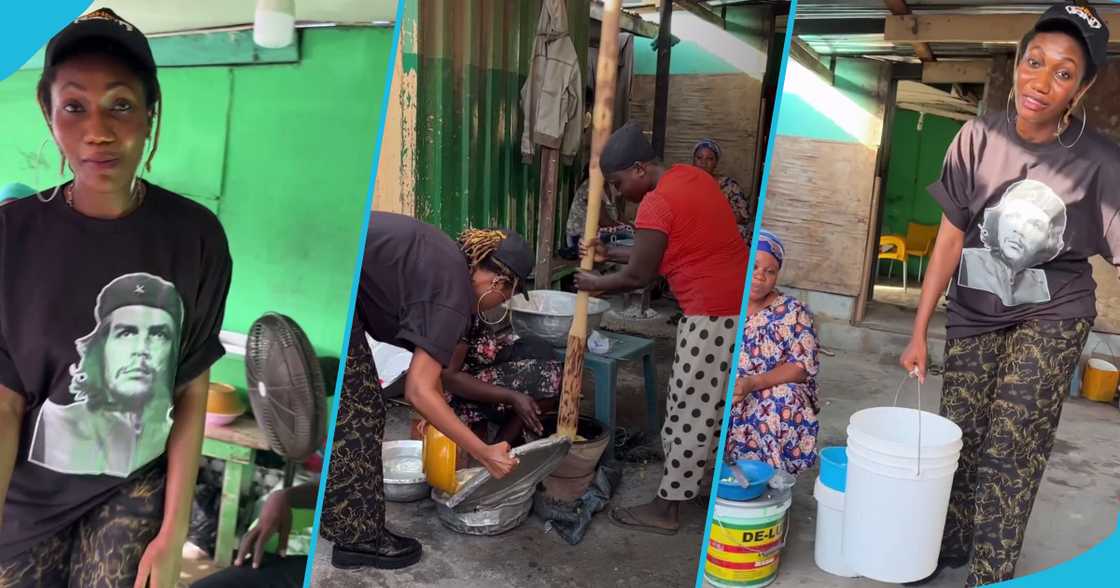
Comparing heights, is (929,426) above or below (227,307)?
below

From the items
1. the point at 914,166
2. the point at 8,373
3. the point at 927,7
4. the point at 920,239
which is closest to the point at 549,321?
the point at 8,373

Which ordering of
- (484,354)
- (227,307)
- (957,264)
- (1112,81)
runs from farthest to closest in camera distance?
(1112,81) → (484,354) → (957,264) → (227,307)

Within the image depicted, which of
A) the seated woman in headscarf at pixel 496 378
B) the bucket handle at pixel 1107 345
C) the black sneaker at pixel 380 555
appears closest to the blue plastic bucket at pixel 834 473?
the seated woman in headscarf at pixel 496 378

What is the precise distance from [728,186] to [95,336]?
16.2ft

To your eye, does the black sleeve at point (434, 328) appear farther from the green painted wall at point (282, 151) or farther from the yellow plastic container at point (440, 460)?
the yellow plastic container at point (440, 460)

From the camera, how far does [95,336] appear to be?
1529 millimetres

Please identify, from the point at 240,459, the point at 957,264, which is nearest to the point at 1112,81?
the point at 957,264

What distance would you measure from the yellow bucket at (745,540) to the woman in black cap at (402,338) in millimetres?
652

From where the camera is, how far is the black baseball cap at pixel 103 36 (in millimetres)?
1487

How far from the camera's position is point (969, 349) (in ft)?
8.41

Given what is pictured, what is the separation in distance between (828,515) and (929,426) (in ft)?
1.40

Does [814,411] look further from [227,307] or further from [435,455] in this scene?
[227,307]

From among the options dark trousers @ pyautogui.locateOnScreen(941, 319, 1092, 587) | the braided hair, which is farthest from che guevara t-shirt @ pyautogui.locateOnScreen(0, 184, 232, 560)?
dark trousers @ pyautogui.locateOnScreen(941, 319, 1092, 587)

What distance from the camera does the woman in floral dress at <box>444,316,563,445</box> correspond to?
320cm
